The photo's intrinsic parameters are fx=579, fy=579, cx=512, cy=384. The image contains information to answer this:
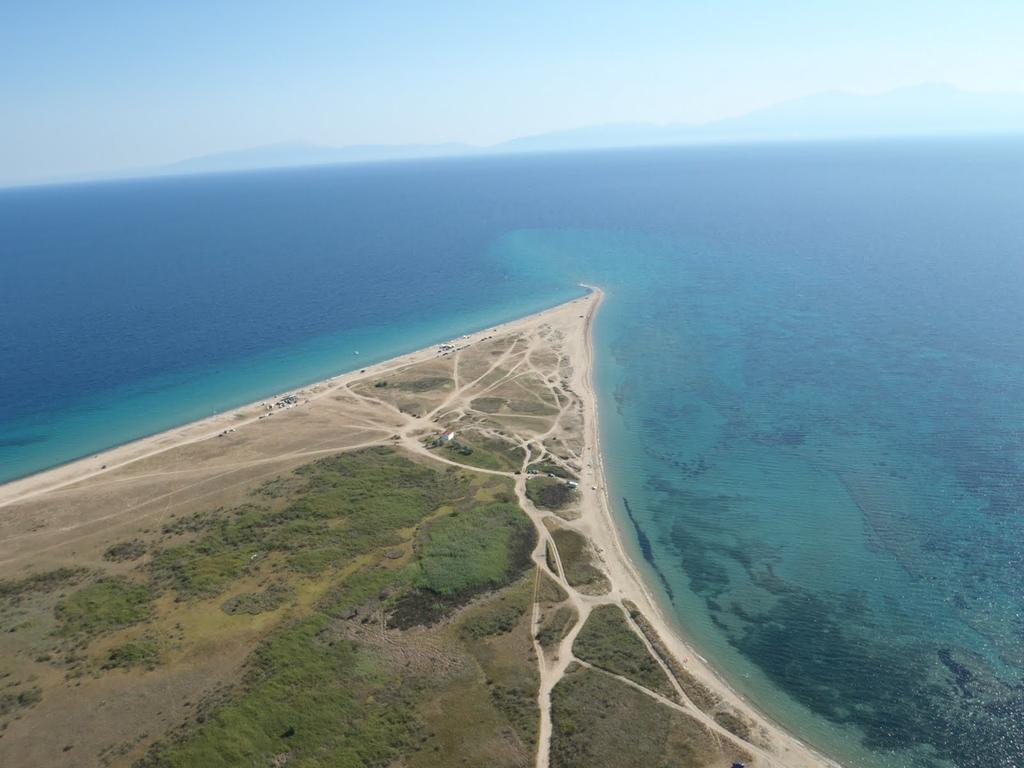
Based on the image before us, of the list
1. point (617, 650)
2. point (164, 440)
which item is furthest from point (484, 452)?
point (164, 440)

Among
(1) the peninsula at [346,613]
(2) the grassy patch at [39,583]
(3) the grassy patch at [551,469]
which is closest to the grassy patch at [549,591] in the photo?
(1) the peninsula at [346,613]

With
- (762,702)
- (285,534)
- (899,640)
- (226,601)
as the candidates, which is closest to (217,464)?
(285,534)

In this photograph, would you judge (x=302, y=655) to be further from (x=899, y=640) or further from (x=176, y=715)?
(x=899, y=640)

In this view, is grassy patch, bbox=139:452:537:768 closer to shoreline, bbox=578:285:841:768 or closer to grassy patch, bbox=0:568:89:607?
shoreline, bbox=578:285:841:768

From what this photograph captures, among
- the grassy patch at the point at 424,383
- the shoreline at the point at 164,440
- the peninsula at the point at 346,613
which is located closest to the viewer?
the peninsula at the point at 346,613

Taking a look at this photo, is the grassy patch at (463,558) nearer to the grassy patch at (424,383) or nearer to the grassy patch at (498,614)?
the grassy patch at (498,614)

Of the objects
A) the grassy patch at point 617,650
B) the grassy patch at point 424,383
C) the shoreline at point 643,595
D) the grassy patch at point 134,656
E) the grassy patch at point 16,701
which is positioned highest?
the grassy patch at point 16,701
